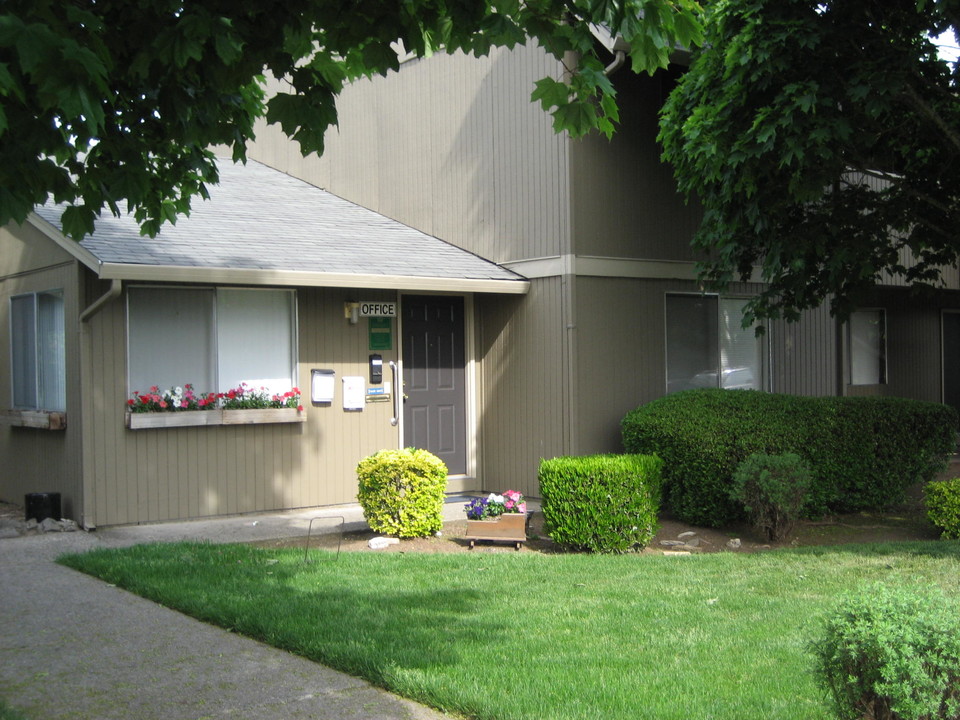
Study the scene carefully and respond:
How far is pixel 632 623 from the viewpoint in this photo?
6277mm

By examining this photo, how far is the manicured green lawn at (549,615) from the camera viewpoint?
4941 mm

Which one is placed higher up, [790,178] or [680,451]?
[790,178]

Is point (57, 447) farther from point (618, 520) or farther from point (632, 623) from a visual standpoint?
point (632, 623)

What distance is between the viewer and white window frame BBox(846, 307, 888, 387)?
16375 mm

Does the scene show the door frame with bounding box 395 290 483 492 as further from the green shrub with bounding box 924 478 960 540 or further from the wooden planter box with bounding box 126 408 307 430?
the green shrub with bounding box 924 478 960 540

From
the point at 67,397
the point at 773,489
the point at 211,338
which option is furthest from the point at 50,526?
the point at 773,489

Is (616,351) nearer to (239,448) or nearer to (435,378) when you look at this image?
(435,378)

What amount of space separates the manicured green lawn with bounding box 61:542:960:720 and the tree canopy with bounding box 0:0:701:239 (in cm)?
277

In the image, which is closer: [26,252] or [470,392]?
[26,252]

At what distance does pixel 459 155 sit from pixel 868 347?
8076 millimetres

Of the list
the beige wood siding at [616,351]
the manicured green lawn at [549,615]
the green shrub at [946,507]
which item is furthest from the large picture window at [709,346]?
the manicured green lawn at [549,615]

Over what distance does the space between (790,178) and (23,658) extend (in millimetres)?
7385

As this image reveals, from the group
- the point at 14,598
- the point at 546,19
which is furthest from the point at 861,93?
the point at 14,598

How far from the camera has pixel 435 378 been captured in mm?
12273
